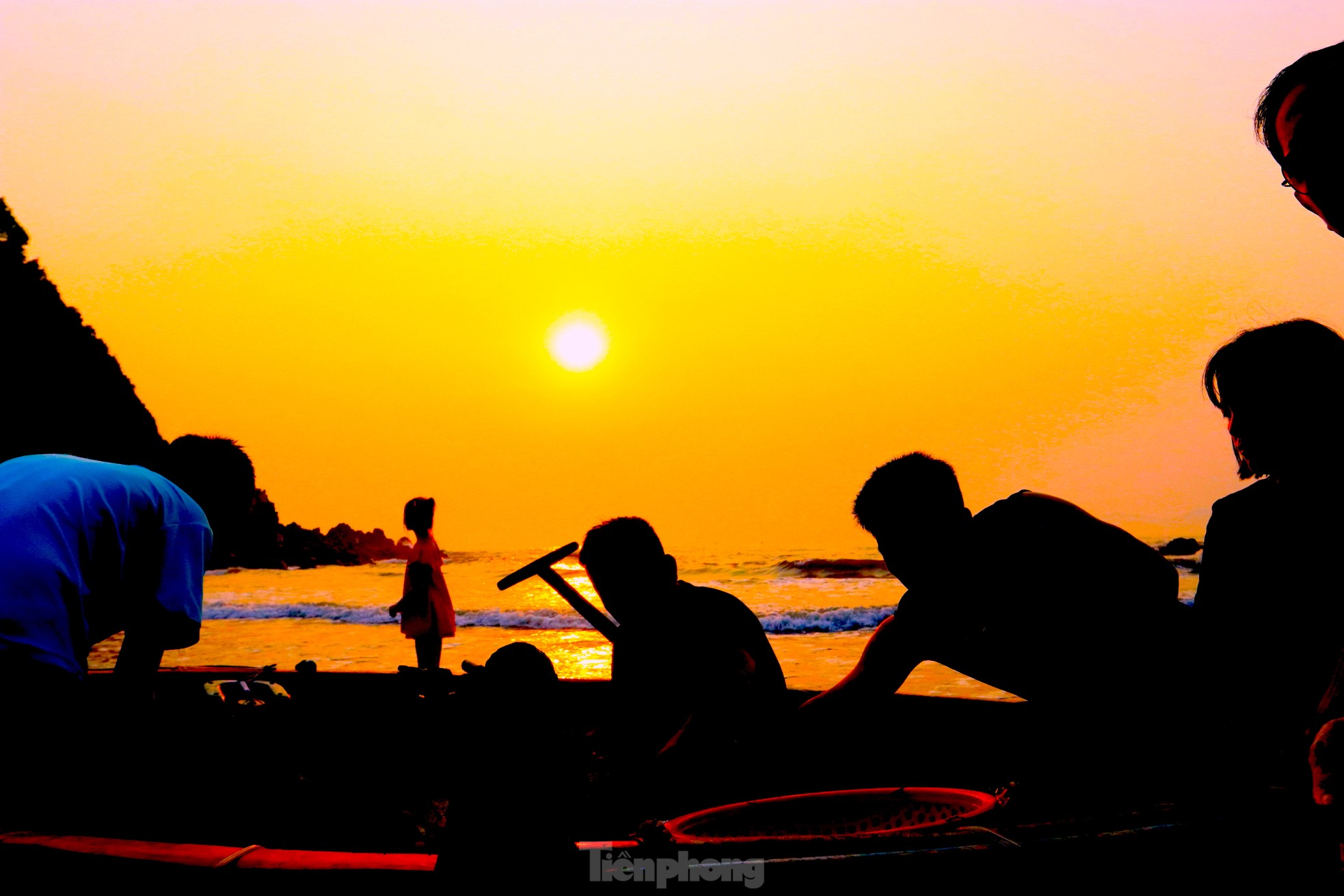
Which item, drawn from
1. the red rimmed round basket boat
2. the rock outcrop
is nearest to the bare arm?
the red rimmed round basket boat

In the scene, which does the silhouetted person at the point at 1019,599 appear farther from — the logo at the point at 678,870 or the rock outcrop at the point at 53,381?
the rock outcrop at the point at 53,381

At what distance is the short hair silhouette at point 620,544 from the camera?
329cm

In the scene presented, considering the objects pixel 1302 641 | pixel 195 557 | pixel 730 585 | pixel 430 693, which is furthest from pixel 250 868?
pixel 730 585

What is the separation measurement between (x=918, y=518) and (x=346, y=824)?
225 centimetres

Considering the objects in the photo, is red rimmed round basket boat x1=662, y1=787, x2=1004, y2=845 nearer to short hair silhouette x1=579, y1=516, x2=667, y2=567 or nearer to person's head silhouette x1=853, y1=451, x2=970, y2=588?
person's head silhouette x1=853, y1=451, x2=970, y2=588

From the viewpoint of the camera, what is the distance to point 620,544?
330 cm

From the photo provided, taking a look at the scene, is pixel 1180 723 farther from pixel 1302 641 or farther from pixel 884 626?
pixel 884 626

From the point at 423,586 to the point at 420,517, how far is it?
0.58m

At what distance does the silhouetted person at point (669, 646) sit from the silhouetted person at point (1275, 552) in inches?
57.1

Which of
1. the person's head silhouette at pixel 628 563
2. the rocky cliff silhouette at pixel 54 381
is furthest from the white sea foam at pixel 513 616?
the person's head silhouette at pixel 628 563

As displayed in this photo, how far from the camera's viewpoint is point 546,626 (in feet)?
66.5

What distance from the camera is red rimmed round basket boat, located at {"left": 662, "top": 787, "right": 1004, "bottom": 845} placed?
7.55 feet

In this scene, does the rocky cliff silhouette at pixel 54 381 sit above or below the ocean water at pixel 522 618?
above

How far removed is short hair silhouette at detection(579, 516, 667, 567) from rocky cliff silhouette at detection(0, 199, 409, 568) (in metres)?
19.4
